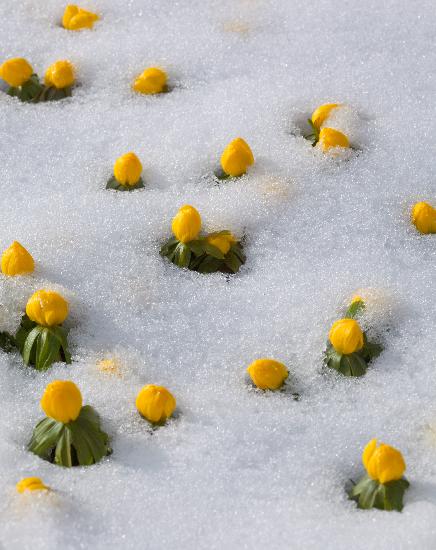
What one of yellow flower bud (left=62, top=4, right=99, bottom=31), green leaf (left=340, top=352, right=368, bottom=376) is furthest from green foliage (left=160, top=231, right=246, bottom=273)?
yellow flower bud (left=62, top=4, right=99, bottom=31)

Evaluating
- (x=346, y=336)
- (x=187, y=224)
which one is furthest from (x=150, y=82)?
(x=346, y=336)

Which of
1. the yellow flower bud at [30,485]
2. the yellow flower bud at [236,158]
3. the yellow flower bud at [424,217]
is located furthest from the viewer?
the yellow flower bud at [236,158]

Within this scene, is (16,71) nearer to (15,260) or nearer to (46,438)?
(15,260)

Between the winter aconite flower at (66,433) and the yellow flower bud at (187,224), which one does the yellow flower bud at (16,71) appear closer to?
the yellow flower bud at (187,224)

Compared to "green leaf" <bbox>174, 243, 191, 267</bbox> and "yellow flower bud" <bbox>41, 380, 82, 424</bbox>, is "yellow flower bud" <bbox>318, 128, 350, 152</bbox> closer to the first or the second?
"green leaf" <bbox>174, 243, 191, 267</bbox>

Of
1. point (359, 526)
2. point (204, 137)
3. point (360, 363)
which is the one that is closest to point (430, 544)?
point (359, 526)

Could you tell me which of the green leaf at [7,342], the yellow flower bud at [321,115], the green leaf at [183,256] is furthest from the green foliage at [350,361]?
the yellow flower bud at [321,115]
